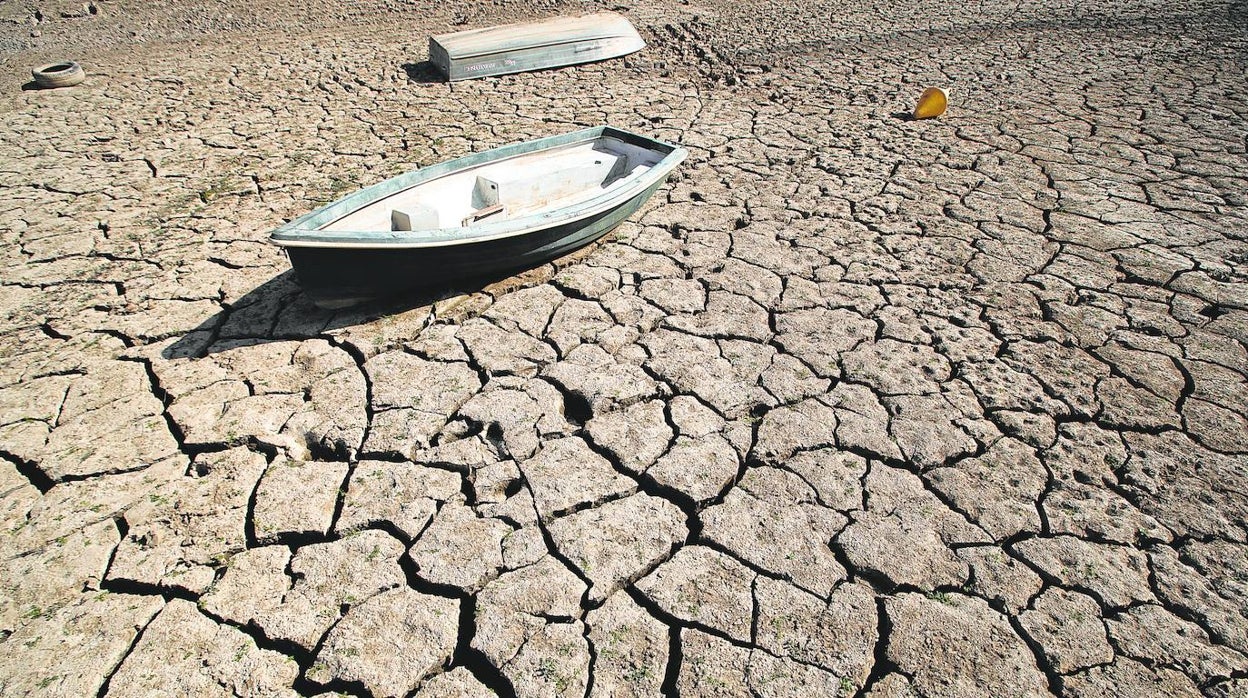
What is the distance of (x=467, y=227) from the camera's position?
11.9 ft

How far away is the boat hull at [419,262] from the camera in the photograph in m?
3.34

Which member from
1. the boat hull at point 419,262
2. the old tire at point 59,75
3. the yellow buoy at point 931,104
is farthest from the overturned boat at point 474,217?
the old tire at point 59,75

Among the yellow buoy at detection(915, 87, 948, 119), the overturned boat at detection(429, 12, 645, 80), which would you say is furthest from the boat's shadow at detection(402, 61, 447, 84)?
the yellow buoy at detection(915, 87, 948, 119)

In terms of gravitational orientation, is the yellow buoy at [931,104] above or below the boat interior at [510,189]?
above

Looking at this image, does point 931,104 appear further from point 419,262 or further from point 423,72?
point 423,72

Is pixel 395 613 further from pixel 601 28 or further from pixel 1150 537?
pixel 601 28

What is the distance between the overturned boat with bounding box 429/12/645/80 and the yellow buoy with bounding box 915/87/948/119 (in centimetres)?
328

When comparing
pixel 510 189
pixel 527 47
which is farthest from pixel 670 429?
pixel 527 47

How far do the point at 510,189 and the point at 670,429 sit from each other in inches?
88.7

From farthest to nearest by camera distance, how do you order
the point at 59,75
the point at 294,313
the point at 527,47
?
1. the point at 527,47
2. the point at 59,75
3. the point at 294,313

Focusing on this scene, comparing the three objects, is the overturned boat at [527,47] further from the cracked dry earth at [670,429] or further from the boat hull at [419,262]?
the boat hull at [419,262]

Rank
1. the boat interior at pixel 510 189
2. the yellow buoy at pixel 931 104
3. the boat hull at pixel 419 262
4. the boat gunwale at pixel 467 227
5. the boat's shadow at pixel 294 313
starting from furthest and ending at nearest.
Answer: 1. the yellow buoy at pixel 931 104
2. the boat interior at pixel 510 189
3. the boat's shadow at pixel 294 313
4. the boat hull at pixel 419 262
5. the boat gunwale at pixel 467 227

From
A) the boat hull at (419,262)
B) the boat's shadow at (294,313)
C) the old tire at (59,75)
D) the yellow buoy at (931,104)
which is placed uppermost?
the yellow buoy at (931,104)

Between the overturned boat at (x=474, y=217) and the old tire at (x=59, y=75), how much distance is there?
5126 millimetres
